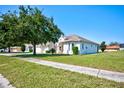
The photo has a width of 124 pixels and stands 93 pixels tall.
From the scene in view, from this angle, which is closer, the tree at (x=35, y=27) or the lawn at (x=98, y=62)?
the lawn at (x=98, y=62)

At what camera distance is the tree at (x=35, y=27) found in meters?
19.8

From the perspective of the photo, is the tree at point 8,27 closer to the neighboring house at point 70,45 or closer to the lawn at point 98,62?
the lawn at point 98,62

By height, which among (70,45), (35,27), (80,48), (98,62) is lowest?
(98,62)

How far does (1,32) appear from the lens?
805 inches

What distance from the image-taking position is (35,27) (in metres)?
20.2

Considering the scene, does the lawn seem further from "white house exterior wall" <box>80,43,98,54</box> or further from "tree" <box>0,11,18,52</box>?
"white house exterior wall" <box>80,43,98,54</box>

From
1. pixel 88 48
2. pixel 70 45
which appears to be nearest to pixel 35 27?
pixel 70 45

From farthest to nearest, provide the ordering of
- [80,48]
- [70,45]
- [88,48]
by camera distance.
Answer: [88,48] < [70,45] < [80,48]

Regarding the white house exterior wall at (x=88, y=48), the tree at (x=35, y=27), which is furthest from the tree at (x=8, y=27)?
the white house exterior wall at (x=88, y=48)

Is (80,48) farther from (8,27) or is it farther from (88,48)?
(8,27)
